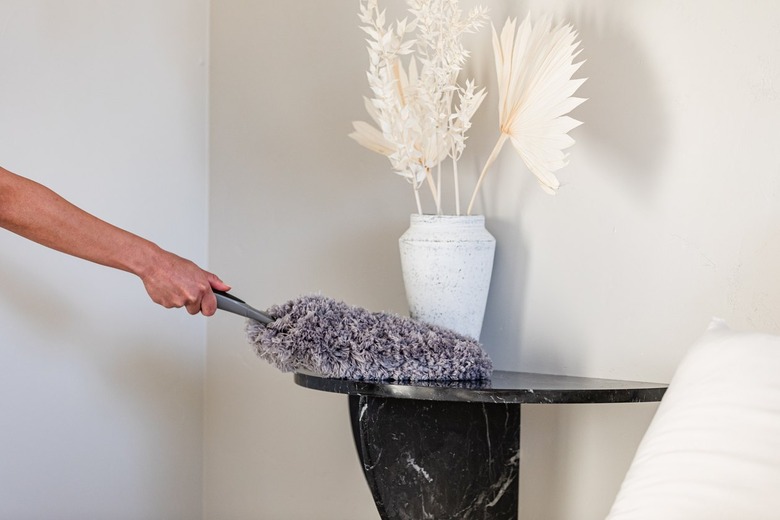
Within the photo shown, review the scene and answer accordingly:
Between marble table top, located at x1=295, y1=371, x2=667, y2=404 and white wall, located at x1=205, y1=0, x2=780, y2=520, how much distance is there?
14cm

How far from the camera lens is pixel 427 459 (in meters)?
1.30

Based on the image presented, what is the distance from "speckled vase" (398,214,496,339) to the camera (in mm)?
1380

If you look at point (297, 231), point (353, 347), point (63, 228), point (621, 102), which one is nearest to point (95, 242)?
point (63, 228)

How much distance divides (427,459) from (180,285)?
0.46 meters

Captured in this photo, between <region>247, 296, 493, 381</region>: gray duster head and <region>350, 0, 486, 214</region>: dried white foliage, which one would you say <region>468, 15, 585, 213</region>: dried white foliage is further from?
<region>247, 296, 493, 381</region>: gray duster head

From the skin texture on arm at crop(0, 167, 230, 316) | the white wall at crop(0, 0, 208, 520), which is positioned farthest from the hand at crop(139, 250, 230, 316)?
the white wall at crop(0, 0, 208, 520)

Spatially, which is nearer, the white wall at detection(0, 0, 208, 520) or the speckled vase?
the speckled vase

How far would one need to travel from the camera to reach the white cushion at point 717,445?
76cm

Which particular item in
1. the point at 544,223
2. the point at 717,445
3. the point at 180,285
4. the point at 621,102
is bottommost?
the point at 717,445

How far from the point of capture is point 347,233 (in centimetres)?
179

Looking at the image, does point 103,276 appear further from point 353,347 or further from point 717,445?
point 717,445

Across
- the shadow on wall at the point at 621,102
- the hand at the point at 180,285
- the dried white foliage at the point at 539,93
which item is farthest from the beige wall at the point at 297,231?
the hand at the point at 180,285

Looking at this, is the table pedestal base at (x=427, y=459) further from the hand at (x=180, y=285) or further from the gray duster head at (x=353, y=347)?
the hand at (x=180, y=285)

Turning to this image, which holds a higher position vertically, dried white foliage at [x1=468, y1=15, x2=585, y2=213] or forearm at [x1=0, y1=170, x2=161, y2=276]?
dried white foliage at [x1=468, y1=15, x2=585, y2=213]
